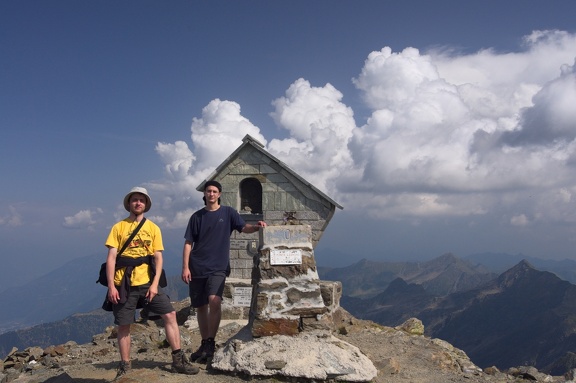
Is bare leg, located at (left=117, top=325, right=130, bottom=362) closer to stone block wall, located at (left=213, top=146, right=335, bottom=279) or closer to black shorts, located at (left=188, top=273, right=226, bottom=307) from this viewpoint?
black shorts, located at (left=188, top=273, right=226, bottom=307)

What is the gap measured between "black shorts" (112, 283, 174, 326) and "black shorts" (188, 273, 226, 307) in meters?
0.73

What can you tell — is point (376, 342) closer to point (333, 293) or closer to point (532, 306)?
point (333, 293)

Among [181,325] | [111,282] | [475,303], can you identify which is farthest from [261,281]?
[475,303]

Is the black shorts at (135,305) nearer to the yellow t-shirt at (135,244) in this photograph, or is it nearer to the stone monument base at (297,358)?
the yellow t-shirt at (135,244)

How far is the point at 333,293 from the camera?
1161cm

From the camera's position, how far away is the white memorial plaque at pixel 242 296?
1208cm

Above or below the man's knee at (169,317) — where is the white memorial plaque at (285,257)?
above

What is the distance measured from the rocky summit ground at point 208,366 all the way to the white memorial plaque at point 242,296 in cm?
62

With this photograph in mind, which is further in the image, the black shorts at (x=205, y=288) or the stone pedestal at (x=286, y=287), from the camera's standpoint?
the stone pedestal at (x=286, y=287)

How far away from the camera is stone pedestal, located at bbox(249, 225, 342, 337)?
22.4ft

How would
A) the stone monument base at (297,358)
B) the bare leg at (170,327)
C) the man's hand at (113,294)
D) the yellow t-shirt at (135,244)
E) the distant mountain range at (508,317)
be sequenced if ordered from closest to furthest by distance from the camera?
the man's hand at (113,294) < the yellow t-shirt at (135,244) < the bare leg at (170,327) < the stone monument base at (297,358) < the distant mountain range at (508,317)

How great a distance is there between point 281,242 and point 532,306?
5755 inches

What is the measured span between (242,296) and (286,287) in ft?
17.9

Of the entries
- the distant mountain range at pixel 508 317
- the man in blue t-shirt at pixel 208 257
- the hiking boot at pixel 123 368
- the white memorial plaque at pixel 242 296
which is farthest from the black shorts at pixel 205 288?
the distant mountain range at pixel 508 317
